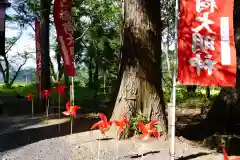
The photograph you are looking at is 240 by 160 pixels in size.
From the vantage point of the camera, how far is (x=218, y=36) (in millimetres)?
4730

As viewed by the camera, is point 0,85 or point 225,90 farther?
point 0,85

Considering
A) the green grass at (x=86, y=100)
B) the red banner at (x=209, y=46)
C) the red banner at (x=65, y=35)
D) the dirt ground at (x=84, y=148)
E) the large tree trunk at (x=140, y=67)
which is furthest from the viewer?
the green grass at (x=86, y=100)

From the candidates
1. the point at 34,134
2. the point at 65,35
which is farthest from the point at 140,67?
the point at 34,134

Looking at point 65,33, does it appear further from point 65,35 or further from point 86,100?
point 86,100

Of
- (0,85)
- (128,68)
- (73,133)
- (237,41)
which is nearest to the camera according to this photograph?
(128,68)

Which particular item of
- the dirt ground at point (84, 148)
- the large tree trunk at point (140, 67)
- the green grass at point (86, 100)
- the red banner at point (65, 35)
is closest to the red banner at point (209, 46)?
the dirt ground at point (84, 148)

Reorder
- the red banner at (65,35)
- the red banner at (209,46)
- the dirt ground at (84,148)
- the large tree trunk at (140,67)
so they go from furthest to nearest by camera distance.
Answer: the red banner at (65,35), the large tree trunk at (140,67), the dirt ground at (84,148), the red banner at (209,46)

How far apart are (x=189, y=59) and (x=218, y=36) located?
0.51 meters

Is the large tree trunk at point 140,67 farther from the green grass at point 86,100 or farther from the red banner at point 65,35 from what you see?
the green grass at point 86,100

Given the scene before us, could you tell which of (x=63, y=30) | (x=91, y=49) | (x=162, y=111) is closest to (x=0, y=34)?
(x=63, y=30)

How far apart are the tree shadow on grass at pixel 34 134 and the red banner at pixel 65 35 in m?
1.30

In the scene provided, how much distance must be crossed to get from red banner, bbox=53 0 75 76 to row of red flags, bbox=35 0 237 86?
3410 mm

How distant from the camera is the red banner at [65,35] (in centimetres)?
762

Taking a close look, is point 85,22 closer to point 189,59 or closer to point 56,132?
point 56,132
